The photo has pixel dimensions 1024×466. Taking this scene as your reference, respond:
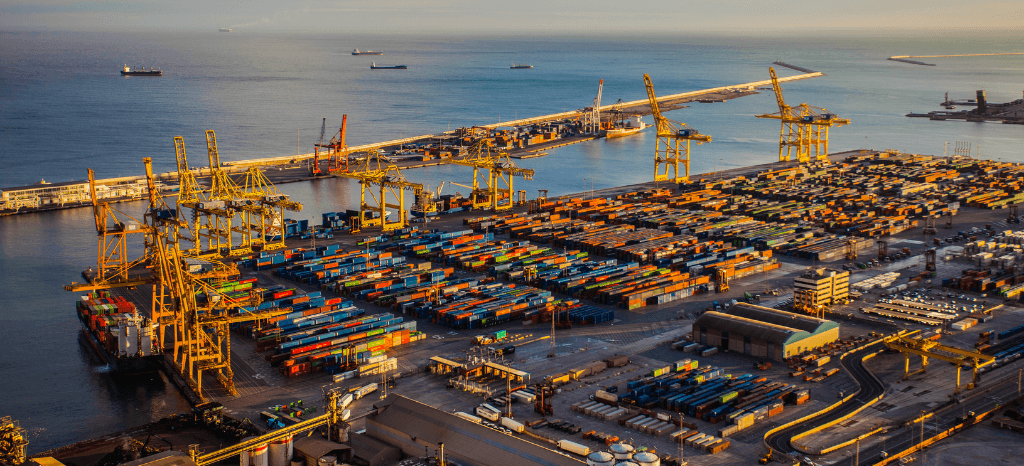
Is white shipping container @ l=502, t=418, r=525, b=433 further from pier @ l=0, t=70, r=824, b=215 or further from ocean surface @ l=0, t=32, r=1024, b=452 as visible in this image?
pier @ l=0, t=70, r=824, b=215

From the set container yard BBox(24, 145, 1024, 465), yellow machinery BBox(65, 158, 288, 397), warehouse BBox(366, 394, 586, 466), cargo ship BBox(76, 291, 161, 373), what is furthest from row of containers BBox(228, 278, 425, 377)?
warehouse BBox(366, 394, 586, 466)

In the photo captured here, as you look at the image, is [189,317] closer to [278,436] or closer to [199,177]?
[278,436]

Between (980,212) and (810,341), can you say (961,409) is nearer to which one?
(810,341)

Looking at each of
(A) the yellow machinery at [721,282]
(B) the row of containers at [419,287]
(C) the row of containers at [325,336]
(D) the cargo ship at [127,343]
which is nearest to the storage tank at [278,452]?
(C) the row of containers at [325,336]

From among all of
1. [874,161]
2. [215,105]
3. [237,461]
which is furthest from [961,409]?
[215,105]

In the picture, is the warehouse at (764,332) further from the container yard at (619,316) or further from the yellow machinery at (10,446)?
the yellow machinery at (10,446)

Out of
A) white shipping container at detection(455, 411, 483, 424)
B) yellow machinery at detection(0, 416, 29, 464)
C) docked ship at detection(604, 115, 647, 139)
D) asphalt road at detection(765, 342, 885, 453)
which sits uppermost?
docked ship at detection(604, 115, 647, 139)
